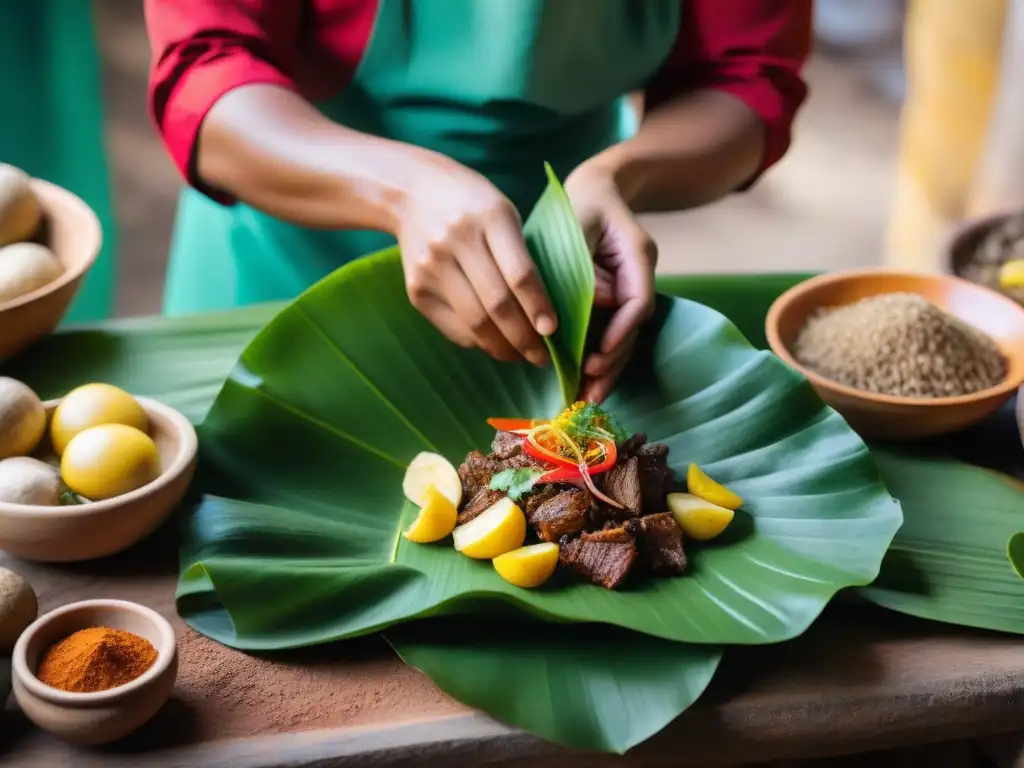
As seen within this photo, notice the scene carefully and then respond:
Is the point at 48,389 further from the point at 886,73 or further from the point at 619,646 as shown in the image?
the point at 886,73

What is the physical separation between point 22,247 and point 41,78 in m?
1.16

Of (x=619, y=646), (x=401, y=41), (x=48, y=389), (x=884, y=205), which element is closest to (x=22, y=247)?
(x=48, y=389)

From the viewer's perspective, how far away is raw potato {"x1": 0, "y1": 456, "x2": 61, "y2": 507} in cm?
107

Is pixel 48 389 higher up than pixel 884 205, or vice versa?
pixel 48 389

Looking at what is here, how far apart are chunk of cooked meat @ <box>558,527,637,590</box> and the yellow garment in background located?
2385mm

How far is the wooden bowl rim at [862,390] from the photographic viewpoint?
1.30m

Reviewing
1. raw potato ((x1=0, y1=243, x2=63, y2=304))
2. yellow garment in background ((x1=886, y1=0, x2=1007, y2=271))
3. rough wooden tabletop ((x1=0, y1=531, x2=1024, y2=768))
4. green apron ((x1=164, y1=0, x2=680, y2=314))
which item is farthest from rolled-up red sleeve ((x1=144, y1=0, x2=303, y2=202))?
yellow garment in background ((x1=886, y1=0, x2=1007, y2=271))

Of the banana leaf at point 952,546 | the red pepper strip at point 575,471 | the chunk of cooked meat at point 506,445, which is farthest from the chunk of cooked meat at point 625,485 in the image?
the banana leaf at point 952,546

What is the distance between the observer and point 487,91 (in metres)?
1.63

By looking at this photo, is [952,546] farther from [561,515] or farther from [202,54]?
[202,54]

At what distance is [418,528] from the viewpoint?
3.81 feet

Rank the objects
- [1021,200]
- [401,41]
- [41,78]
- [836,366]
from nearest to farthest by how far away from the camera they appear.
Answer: [836,366], [401,41], [41,78], [1021,200]

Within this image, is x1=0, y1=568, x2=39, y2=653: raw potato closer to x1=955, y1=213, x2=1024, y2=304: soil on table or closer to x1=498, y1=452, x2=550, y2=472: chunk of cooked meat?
x1=498, y1=452, x2=550, y2=472: chunk of cooked meat

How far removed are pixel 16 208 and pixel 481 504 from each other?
77 cm
